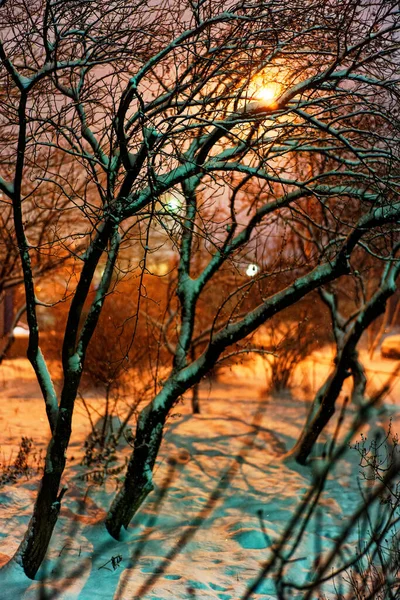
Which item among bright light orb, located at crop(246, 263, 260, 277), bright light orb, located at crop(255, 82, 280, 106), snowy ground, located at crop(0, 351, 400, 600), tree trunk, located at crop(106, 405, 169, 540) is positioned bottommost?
snowy ground, located at crop(0, 351, 400, 600)

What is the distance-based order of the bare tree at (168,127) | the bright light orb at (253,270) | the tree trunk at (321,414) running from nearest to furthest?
the bare tree at (168,127), the bright light orb at (253,270), the tree trunk at (321,414)

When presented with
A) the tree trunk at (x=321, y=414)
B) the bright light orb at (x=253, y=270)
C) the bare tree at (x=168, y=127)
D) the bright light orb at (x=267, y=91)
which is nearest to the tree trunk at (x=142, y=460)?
the bare tree at (x=168, y=127)

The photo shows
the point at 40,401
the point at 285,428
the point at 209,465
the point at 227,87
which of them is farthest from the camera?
the point at 40,401

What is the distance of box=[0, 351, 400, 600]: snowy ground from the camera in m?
5.29

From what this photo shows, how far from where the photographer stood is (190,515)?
7.64m

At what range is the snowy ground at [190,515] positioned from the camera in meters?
5.29

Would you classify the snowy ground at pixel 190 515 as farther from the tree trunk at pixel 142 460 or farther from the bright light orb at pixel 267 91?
the bright light orb at pixel 267 91

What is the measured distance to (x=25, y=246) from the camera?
4.84 meters

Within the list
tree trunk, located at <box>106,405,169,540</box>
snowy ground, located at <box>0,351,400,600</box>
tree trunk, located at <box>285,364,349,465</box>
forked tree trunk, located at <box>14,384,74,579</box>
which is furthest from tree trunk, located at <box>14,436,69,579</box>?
tree trunk, located at <box>285,364,349,465</box>

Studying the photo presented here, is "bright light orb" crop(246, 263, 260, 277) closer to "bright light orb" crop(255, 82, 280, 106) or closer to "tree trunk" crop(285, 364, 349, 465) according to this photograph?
"bright light orb" crop(255, 82, 280, 106)

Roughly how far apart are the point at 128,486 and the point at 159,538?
804mm

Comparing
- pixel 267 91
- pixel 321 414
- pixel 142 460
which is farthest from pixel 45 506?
pixel 321 414

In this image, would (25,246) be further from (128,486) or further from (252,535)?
(252,535)

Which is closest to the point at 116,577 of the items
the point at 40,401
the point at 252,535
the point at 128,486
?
the point at 128,486
